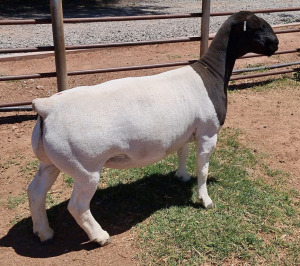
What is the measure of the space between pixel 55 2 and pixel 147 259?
3581 millimetres

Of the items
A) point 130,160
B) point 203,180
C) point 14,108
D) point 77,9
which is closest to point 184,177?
point 203,180

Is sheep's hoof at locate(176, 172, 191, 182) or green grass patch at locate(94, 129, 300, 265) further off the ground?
sheep's hoof at locate(176, 172, 191, 182)

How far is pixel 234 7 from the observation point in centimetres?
1480

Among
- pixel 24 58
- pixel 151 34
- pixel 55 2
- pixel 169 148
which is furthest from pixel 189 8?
pixel 169 148

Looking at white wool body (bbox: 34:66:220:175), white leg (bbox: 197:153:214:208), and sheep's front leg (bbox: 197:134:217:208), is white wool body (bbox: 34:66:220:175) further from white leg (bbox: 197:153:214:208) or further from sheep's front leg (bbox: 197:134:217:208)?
white leg (bbox: 197:153:214:208)

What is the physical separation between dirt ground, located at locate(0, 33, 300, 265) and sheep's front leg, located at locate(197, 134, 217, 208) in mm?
717

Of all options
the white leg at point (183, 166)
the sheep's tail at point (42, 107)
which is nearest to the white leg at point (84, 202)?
the sheep's tail at point (42, 107)

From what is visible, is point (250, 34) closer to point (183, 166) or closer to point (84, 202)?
point (183, 166)

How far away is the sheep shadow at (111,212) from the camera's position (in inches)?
124

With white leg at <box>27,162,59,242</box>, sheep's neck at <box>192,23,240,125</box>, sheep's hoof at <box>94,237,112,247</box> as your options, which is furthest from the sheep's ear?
sheep's hoof at <box>94,237,112,247</box>

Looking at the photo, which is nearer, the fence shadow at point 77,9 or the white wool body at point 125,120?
the white wool body at point 125,120

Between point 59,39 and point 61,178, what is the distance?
2084mm

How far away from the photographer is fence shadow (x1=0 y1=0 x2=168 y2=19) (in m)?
13.6

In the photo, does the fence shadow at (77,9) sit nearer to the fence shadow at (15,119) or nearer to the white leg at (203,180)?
the fence shadow at (15,119)
